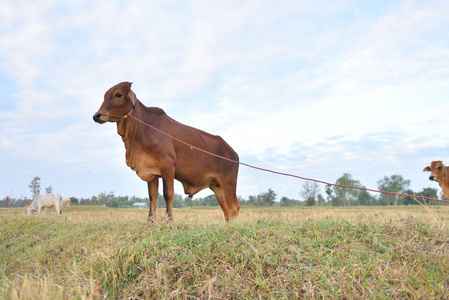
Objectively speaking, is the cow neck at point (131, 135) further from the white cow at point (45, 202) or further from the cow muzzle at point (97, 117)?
the white cow at point (45, 202)

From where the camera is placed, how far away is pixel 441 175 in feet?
47.6

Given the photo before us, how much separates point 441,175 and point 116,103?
569 inches

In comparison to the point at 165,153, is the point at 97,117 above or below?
above

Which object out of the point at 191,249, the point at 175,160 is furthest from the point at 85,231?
the point at 191,249

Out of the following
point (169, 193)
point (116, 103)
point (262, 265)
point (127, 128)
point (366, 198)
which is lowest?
point (366, 198)

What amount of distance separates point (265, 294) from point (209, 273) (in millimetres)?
730

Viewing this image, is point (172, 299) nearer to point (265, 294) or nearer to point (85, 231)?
point (265, 294)

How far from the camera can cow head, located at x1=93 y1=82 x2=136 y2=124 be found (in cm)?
648

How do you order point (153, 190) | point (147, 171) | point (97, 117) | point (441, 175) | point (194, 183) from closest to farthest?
point (97, 117) → point (147, 171) → point (153, 190) → point (194, 183) → point (441, 175)

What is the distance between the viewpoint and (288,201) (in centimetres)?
6009

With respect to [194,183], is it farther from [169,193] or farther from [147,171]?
[147,171]

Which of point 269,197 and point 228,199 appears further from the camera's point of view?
point 269,197

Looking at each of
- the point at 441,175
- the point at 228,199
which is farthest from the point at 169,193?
the point at 441,175

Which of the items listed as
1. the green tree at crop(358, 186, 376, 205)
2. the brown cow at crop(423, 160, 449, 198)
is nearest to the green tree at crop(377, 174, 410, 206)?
the green tree at crop(358, 186, 376, 205)
